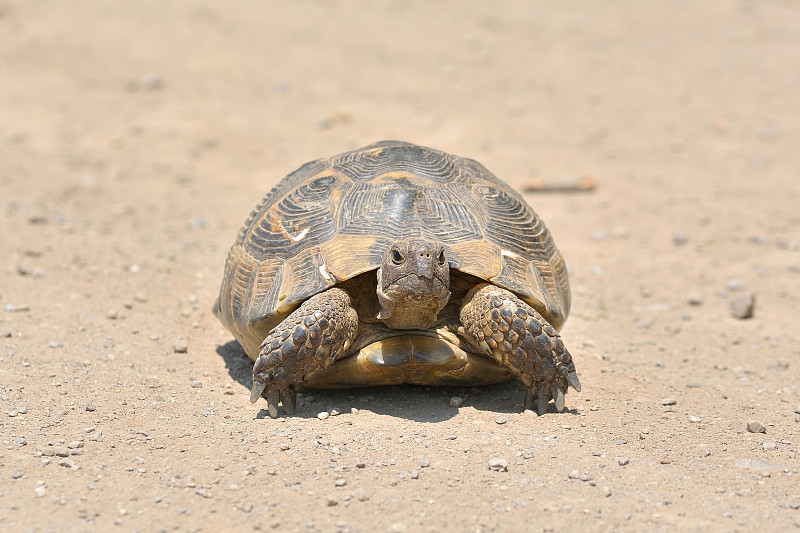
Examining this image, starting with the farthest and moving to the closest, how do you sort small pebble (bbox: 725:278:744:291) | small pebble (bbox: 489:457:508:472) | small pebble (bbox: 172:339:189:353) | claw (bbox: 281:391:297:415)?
1. small pebble (bbox: 725:278:744:291)
2. small pebble (bbox: 172:339:189:353)
3. claw (bbox: 281:391:297:415)
4. small pebble (bbox: 489:457:508:472)

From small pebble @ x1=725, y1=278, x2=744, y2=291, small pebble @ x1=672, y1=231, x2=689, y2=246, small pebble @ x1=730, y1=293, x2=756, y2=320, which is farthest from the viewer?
small pebble @ x1=672, y1=231, x2=689, y2=246

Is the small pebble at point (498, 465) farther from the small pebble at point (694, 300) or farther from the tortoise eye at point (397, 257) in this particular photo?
the small pebble at point (694, 300)

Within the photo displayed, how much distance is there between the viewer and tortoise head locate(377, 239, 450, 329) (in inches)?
159

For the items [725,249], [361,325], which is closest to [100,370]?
[361,325]

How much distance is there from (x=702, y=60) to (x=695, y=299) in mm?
6678

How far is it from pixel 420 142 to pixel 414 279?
5869 mm

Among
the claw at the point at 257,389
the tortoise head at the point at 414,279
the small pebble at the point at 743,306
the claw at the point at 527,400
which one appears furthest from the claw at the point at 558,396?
the small pebble at the point at 743,306

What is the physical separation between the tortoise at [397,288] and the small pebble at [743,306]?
203 cm

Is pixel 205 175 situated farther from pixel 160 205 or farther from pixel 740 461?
pixel 740 461

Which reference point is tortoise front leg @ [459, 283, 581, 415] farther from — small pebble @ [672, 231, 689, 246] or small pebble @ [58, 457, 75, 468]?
small pebble @ [672, 231, 689, 246]

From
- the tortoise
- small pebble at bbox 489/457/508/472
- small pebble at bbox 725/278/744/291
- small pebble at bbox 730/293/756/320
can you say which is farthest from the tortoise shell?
small pebble at bbox 725/278/744/291

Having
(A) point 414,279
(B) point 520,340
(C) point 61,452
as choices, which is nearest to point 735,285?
(B) point 520,340

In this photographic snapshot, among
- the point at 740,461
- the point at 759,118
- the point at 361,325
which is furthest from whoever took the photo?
the point at 759,118

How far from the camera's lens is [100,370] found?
15.8 ft
